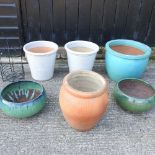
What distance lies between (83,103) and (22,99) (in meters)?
0.65

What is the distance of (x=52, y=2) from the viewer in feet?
7.77

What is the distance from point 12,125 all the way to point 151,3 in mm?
1829

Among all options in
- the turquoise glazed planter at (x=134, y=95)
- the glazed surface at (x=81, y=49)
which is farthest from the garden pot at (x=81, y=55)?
the turquoise glazed planter at (x=134, y=95)

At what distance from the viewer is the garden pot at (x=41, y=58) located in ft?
7.07

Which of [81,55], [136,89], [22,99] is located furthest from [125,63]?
[22,99]

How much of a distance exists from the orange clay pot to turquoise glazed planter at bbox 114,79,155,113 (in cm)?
28

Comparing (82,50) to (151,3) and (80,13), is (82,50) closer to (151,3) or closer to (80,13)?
(80,13)

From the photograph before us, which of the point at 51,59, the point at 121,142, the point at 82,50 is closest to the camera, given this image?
the point at 121,142

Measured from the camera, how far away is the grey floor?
1.69 m

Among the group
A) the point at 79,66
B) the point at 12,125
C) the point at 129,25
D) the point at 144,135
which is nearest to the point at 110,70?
the point at 79,66

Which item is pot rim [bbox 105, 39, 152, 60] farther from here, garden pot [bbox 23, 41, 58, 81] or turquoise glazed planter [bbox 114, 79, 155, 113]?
garden pot [bbox 23, 41, 58, 81]

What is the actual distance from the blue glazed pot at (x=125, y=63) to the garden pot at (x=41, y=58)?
549 millimetres

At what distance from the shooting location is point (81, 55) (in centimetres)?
217

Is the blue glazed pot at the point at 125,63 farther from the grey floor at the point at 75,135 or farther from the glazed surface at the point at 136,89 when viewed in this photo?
the grey floor at the point at 75,135
